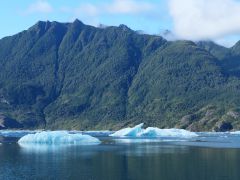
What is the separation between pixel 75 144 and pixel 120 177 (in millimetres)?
82760

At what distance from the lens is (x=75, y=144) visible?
15775cm

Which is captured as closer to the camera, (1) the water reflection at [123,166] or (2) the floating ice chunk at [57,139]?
(1) the water reflection at [123,166]

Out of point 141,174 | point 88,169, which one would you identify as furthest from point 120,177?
point 88,169

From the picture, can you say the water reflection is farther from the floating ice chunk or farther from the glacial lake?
the floating ice chunk

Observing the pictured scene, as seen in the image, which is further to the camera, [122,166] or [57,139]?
[57,139]

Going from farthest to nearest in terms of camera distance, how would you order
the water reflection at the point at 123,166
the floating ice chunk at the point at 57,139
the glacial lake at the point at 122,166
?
the floating ice chunk at the point at 57,139 → the water reflection at the point at 123,166 → the glacial lake at the point at 122,166

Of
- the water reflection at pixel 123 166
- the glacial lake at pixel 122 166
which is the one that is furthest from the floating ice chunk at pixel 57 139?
the glacial lake at pixel 122 166

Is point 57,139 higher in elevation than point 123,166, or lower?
higher

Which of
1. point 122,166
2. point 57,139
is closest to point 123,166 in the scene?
point 122,166

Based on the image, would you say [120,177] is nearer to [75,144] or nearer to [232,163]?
[232,163]

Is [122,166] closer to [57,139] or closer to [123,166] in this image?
[123,166]

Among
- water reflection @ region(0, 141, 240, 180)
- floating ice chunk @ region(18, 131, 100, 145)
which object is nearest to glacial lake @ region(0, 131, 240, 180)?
water reflection @ region(0, 141, 240, 180)

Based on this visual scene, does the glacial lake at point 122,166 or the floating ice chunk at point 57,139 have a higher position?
the floating ice chunk at point 57,139

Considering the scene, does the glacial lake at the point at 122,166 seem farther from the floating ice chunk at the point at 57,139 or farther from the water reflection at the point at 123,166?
the floating ice chunk at the point at 57,139
